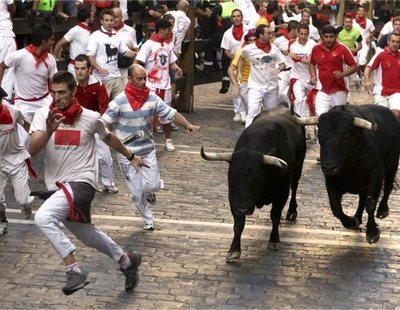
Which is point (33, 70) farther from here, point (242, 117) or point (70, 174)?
point (242, 117)

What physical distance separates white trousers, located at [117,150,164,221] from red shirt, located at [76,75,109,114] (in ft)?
3.01

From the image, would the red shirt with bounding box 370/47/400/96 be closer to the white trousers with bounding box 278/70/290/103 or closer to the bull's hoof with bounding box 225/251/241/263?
the white trousers with bounding box 278/70/290/103

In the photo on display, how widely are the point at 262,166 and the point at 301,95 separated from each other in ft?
21.2

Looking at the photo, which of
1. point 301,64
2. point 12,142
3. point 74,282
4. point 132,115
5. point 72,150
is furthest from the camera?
point 301,64

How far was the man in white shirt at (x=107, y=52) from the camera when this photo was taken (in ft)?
43.9

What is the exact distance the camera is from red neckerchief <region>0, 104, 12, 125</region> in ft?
30.0

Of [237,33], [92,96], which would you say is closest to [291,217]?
[92,96]

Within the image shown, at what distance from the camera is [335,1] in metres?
25.3

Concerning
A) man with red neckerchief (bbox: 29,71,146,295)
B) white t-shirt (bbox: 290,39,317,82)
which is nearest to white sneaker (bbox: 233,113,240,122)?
white t-shirt (bbox: 290,39,317,82)

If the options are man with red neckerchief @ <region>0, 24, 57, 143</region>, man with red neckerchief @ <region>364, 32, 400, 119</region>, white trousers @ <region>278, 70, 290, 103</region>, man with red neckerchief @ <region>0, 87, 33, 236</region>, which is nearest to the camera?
man with red neckerchief @ <region>0, 87, 33, 236</region>

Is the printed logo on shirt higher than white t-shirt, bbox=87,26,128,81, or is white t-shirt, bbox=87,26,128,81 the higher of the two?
the printed logo on shirt

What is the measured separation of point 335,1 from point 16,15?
12.1m

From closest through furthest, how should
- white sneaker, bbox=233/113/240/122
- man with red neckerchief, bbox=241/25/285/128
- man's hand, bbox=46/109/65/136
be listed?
man's hand, bbox=46/109/65/136 < man with red neckerchief, bbox=241/25/285/128 < white sneaker, bbox=233/113/240/122

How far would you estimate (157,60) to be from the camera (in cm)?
1423
